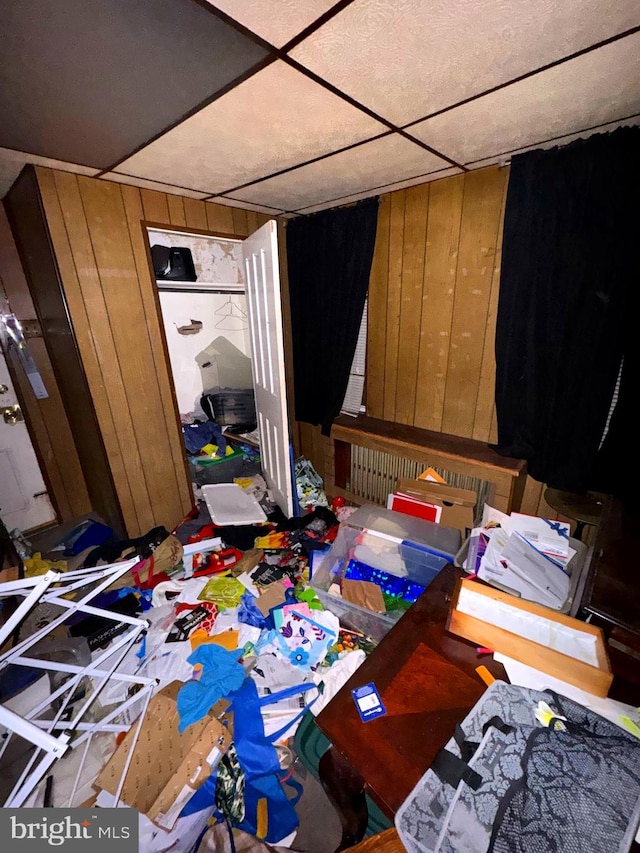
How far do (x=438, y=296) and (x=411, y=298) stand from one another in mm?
195

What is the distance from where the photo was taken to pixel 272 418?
2.49m

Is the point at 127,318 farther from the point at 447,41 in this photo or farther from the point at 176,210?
the point at 447,41

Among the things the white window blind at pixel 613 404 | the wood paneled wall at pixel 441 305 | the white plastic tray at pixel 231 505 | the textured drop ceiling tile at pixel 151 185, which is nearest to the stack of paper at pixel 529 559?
the white window blind at pixel 613 404

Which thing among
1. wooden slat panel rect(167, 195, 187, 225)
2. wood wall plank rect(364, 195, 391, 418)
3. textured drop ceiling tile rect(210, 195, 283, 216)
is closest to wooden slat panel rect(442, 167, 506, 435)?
wood wall plank rect(364, 195, 391, 418)

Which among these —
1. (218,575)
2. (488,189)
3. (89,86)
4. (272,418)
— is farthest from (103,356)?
(488,189)

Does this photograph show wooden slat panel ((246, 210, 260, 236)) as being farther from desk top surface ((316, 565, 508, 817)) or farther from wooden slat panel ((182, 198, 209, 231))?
desk top surface ((316, 565, 508, 817))

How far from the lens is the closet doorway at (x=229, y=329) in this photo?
224 centimetres

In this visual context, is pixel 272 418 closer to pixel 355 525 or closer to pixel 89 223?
pixel 355 525

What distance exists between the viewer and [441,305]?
223 cm

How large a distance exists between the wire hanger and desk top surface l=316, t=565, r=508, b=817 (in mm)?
3038

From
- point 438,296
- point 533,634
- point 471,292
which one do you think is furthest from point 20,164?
point 533,634

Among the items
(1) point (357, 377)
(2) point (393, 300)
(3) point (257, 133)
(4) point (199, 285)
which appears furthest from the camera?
(4) point (199, 285)

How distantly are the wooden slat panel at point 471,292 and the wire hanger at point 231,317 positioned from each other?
205cm

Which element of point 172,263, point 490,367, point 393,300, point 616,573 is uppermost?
point 172,263
